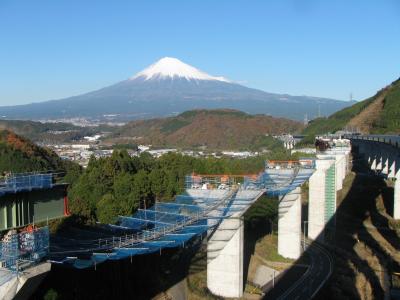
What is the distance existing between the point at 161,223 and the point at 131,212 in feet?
26.0

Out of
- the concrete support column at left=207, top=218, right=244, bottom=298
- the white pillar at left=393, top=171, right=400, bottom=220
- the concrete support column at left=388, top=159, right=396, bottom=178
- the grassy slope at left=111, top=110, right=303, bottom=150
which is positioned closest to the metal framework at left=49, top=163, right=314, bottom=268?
the concrete support column at left=207, top=218, right=244, bottom=298

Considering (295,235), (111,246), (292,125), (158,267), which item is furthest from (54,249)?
(292,125)

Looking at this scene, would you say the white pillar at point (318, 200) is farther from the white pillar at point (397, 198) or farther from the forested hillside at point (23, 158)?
the forested hillside at point (23, 158)

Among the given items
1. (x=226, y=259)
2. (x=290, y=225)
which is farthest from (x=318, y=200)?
(x=226, y=259)

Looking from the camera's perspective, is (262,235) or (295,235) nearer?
(295,235)

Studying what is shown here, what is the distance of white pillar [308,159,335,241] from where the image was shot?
1276 inches

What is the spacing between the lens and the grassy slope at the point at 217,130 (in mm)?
103062

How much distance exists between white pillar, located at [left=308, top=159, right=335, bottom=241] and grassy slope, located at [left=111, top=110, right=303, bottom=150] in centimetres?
5758

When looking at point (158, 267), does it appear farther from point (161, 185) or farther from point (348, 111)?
point (348, 111)

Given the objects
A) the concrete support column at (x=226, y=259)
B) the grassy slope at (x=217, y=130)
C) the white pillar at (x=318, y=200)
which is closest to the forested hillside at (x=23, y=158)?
the white pillar at (x=318, y=200)

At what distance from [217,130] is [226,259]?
9058 centimetres

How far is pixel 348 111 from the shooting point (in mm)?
97625

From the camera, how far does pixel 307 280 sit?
2483 centimetres

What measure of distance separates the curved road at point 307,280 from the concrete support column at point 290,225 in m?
1.12
